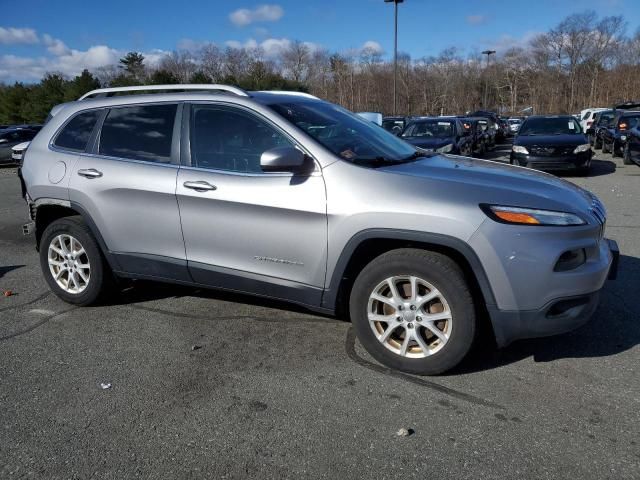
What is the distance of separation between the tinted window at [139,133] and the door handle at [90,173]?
7.0 inches

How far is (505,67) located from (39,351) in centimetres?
9046

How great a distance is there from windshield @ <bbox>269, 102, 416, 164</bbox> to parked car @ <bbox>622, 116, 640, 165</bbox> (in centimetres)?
1284

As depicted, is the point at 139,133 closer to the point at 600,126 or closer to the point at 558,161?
the point at 558,161

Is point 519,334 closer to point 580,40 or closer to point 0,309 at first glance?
point 0,309

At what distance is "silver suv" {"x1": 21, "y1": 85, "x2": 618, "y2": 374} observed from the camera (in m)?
3.20

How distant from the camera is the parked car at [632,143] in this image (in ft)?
48.0

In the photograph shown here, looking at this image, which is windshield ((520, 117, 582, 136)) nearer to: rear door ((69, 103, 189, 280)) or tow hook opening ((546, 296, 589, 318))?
Answer: tow hook opening ((546, 296, 589, 318))

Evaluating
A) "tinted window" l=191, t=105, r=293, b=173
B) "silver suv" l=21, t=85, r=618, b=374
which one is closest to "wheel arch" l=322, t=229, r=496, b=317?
"silver suv" l=21, t=85, r=618, b=374

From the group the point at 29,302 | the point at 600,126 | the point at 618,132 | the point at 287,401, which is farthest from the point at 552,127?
the point at 287,401

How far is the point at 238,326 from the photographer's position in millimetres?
4340

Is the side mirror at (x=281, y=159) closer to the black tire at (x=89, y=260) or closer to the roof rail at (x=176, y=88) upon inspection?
the roof rail at (x=176, y=88)

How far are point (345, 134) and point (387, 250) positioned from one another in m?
1.06

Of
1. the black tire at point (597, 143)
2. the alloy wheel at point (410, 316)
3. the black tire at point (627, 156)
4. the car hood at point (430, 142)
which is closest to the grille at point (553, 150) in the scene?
the car hood at point (430, 142)

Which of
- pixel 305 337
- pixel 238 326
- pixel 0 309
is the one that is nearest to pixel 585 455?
pixel 305 337
